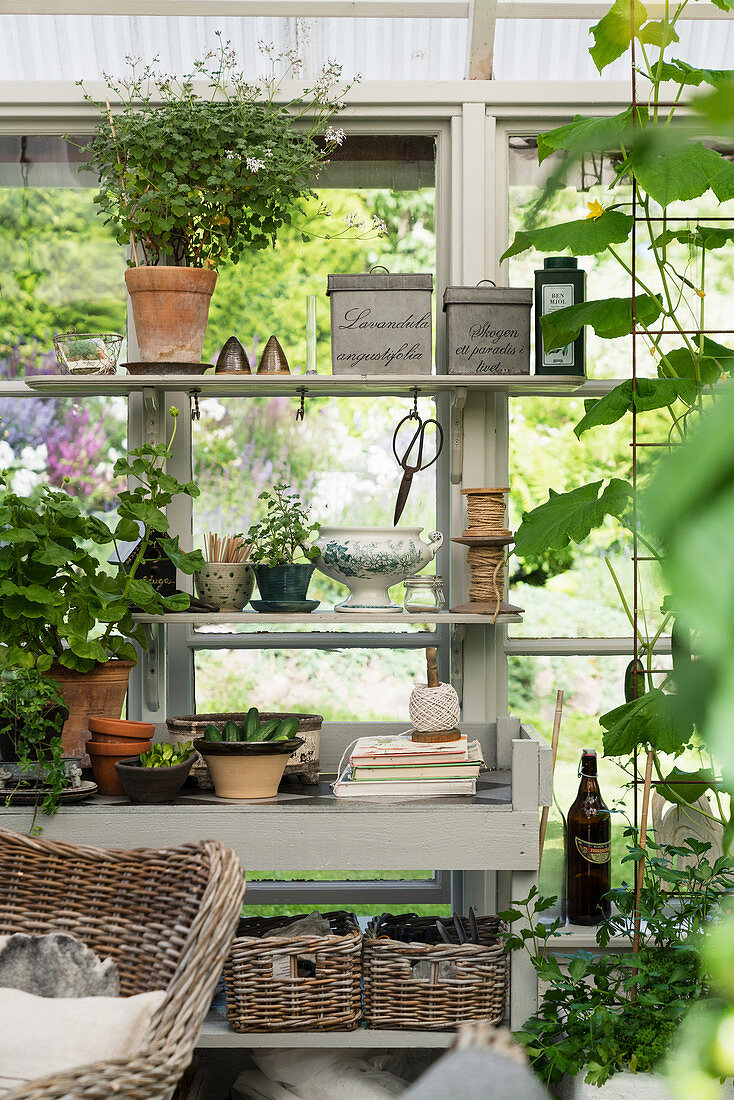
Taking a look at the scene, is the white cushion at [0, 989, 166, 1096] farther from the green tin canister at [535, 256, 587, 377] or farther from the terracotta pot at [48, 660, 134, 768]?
the green tin canister at [535, 256, 587, 377]

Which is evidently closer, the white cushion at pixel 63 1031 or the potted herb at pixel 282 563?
the white cushion at pixel 63 1031

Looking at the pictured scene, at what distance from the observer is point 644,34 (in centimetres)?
192

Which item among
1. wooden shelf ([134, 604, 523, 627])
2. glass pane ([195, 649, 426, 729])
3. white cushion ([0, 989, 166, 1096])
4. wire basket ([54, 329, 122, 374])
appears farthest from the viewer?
glass pane ([195, 649, 426, 729])

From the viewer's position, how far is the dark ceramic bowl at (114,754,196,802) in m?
1.88

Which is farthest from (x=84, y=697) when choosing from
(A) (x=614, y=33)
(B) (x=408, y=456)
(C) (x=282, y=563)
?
(A) (x=614, y=33)

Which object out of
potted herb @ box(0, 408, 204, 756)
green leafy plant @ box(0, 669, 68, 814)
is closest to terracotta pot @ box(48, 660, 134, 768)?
potted herb @ box(0, 408, 204, 756)

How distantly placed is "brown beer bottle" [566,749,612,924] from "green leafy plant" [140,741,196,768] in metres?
0.82

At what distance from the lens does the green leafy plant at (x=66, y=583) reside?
1961mm

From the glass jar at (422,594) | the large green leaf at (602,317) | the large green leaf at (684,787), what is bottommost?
the large green leaf at (684,787)

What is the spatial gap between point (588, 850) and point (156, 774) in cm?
92

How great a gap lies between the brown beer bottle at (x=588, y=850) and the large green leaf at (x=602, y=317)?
2.81ft

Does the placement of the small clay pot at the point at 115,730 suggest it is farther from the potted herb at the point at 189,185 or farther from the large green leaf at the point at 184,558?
the potted herb at the point at 189,185

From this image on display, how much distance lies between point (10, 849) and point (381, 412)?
1332 millimetres

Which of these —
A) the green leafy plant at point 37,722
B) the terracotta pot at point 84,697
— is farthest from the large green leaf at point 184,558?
the green leafy plant at point 37,722
